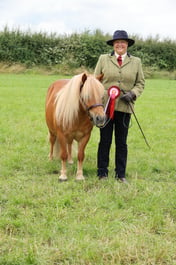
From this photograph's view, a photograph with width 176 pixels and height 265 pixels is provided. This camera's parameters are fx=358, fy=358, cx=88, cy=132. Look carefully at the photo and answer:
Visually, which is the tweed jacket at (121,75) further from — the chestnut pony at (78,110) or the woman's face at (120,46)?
the chestnut pony at (78,110)

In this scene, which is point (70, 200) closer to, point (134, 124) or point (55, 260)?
point (55, 260)

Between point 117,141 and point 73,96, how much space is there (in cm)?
106

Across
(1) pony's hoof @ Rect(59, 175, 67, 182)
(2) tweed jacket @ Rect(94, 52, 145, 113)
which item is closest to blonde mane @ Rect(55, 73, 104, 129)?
(2) tweed jacket @ Rect(94, 52, 145, 113)

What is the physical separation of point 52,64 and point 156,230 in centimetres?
2367

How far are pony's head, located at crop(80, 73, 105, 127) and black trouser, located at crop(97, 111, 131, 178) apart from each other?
2.04 ft

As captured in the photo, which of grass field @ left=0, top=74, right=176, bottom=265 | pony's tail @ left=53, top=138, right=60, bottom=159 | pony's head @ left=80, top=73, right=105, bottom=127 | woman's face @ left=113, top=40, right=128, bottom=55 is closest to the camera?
grass field @ left=0, top=74, right=176, bottom=265

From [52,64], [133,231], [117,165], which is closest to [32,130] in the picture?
[117,165]

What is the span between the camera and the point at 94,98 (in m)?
4.87

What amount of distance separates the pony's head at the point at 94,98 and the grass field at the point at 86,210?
1.00 metres

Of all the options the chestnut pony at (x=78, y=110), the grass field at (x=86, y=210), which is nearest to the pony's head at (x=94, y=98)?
the chestnut pony at (x=78, y=110)

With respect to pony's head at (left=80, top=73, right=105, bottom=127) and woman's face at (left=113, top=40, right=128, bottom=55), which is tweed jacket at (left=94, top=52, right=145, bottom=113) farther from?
pony's head at (left=80, top=73, right=105, bottom=127)

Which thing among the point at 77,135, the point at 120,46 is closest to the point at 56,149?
the point at 77,135

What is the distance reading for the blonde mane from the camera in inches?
192

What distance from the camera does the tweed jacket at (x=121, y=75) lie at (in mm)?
5254
